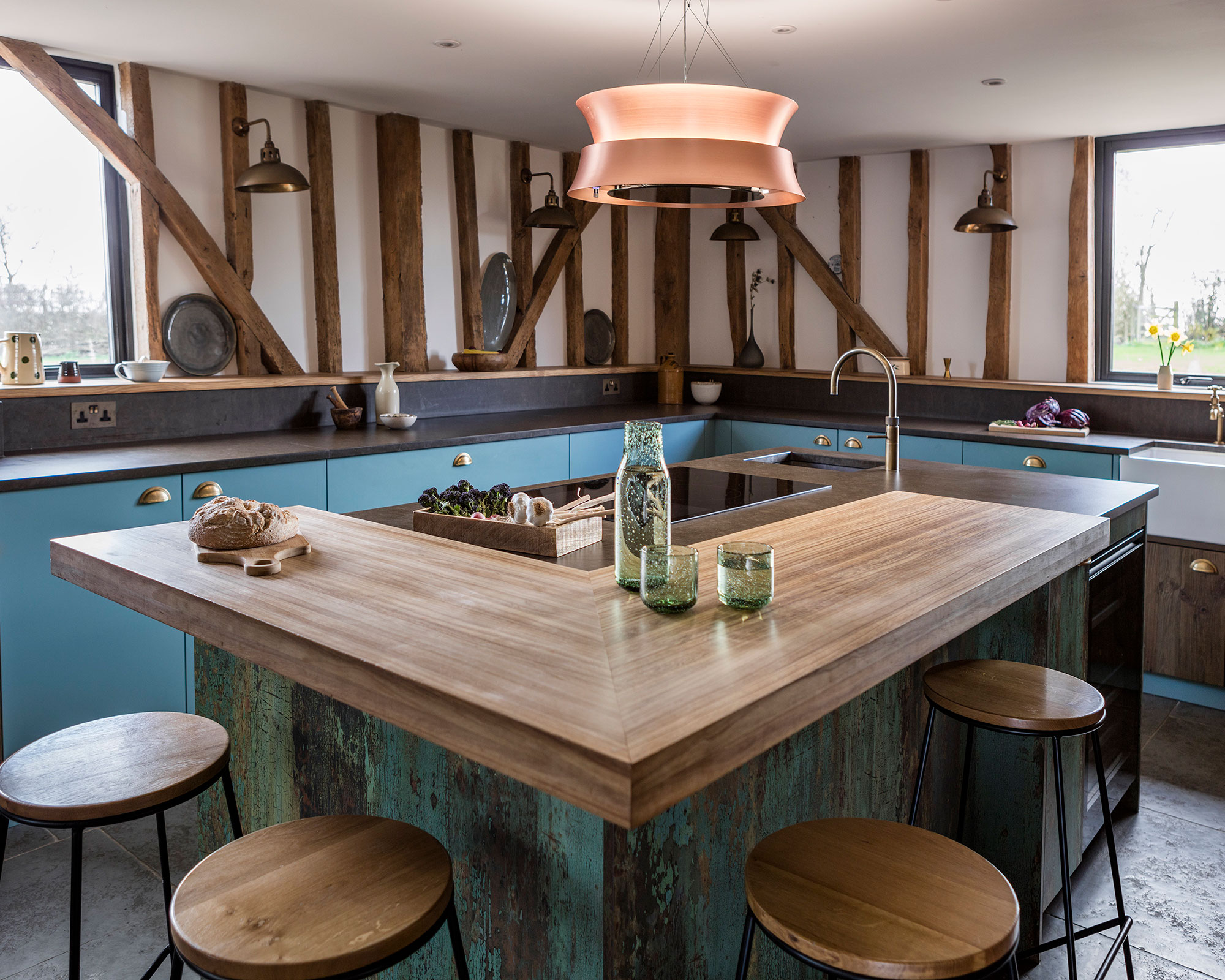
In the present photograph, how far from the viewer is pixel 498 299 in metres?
5.43

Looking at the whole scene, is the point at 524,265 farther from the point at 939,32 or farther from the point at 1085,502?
the point at 1085,502

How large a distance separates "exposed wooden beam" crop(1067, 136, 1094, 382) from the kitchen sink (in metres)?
2.12

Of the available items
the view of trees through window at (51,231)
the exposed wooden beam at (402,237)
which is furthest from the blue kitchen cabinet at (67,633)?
the exposed wooden beam at (402,237)

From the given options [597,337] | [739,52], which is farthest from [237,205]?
[597,337]

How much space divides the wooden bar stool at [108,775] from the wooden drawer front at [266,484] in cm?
151

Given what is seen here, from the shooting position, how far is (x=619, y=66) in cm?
379

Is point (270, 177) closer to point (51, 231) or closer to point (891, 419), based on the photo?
point (51, 231)

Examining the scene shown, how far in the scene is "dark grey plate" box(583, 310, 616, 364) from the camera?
19.8 ft

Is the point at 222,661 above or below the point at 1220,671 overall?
above

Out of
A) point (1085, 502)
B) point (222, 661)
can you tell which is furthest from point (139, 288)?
point (1085, 502)

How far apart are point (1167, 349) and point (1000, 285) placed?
871 mm

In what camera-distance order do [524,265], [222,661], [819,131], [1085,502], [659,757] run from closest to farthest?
[659,757] → [222,661] → [1085,502] → [819,131] → [524,265]

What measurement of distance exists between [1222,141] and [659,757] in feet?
16.2

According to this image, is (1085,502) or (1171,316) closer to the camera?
(1085,502)
